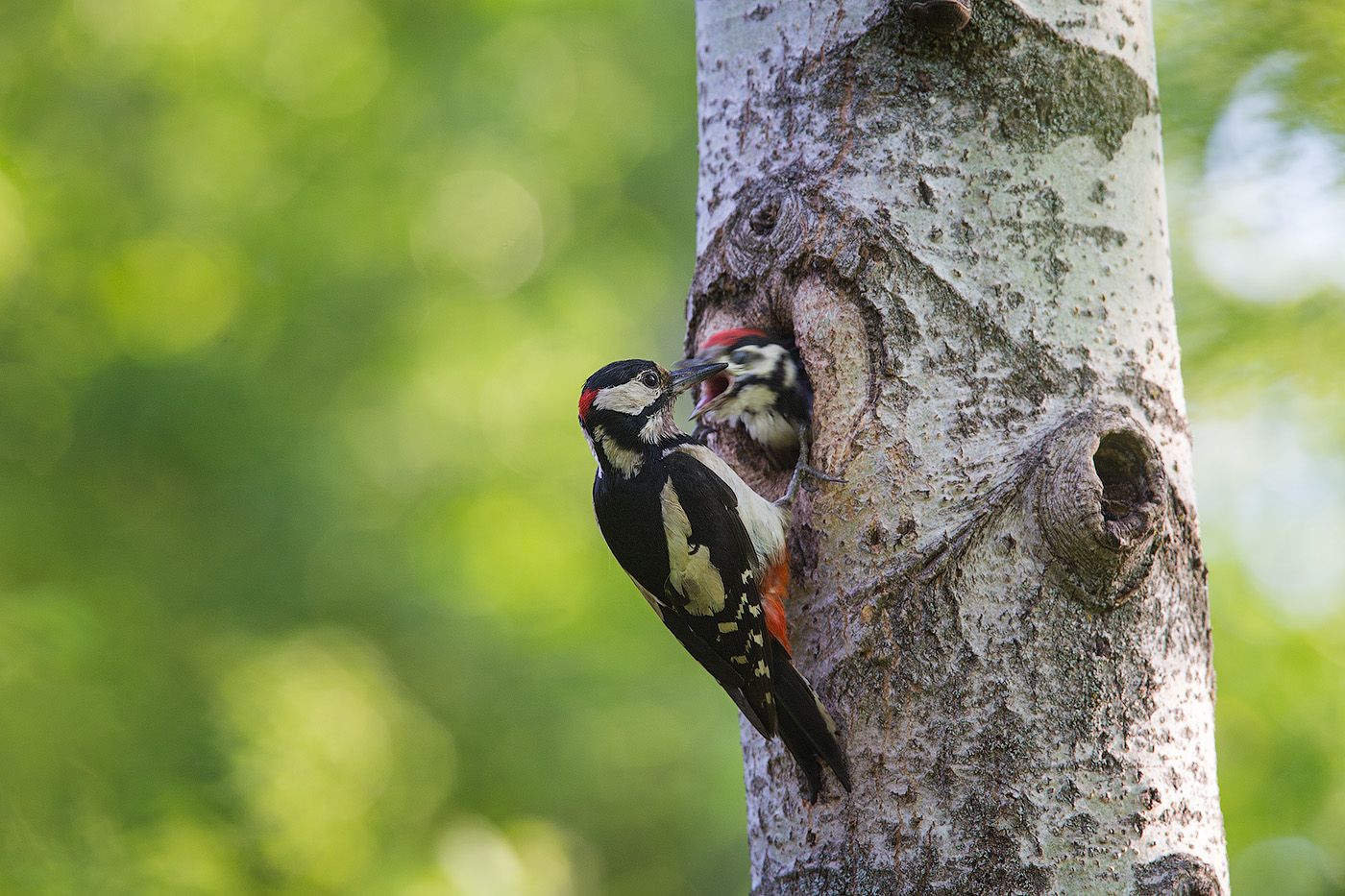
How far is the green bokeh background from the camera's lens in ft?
11.2

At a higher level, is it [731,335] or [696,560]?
[731,335]

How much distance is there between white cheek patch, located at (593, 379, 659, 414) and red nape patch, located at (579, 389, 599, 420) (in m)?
0.01

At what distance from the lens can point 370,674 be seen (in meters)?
4.25

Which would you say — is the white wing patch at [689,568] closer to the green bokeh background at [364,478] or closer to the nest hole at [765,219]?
the nest hole at [765,219]

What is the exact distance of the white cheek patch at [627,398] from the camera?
9.12 ft

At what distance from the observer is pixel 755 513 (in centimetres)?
246

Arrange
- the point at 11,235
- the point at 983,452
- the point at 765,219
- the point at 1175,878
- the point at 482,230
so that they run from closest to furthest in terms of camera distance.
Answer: the point at 1175,878
the point at 983,452
the point at 765,219
the point at 11,235
the point at 482,230

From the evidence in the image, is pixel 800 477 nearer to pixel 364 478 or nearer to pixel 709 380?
pixel 709 380

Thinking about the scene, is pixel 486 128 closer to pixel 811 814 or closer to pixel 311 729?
pixel 311 729

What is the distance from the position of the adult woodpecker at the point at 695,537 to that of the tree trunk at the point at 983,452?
8 cm

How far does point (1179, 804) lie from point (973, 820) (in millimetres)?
344

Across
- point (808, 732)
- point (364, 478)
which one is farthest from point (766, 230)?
point (364, 478)

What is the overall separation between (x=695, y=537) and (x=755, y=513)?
164mm

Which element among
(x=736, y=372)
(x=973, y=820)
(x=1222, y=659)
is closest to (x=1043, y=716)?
(x=973, y=820)
